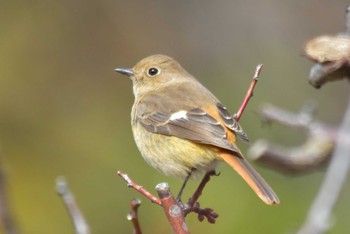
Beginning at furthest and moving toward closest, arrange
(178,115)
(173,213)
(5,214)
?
(178,115), (173,213), (5,214)

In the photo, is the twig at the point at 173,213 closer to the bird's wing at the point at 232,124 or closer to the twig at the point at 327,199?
the twig at the point at 327,199

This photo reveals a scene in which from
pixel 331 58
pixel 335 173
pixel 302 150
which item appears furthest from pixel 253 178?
pixel 335 173

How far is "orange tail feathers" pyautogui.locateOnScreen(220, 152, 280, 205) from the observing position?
4.15 meters

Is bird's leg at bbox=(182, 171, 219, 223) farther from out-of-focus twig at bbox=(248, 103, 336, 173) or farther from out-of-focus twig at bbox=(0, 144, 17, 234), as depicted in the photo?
out-of-focus twig at bbox=(0, 144, 17, 234)

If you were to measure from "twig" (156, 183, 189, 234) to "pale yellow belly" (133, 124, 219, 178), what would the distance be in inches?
49.8

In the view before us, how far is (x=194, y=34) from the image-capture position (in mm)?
9734

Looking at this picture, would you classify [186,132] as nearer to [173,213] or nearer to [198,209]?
[198,209]

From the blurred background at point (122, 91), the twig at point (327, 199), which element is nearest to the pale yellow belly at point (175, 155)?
the twig at point (327, 199)

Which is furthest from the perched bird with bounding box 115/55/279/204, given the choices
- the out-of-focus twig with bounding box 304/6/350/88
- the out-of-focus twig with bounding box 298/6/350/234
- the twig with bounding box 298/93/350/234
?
the twig with bounding box 298/93/350/234

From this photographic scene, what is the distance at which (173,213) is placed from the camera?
3.35 metres

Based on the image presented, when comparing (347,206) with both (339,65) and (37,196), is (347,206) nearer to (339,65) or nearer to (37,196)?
(37,196)

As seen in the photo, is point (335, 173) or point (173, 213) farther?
point (173, 213)

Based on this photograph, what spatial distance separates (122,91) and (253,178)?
15.8 ft

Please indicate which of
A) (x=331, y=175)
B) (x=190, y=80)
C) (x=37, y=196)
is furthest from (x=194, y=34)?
(x=331, y=175)
